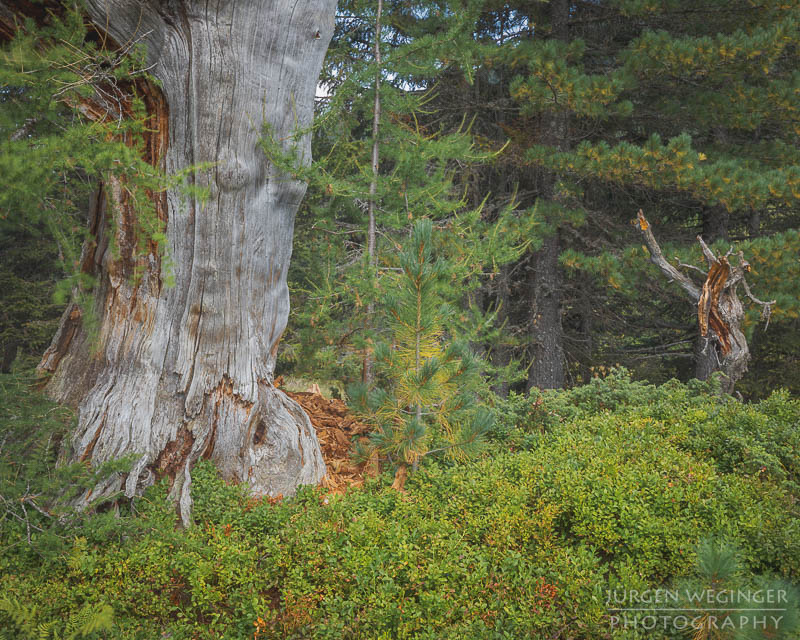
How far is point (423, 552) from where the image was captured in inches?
119

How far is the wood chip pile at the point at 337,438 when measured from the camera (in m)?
4.43

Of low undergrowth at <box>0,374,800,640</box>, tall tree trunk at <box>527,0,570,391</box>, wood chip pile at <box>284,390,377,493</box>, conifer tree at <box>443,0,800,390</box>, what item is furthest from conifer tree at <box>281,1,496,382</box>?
tall tree trunk at <box>527,0,570,391</box>

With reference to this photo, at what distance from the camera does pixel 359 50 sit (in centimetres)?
638

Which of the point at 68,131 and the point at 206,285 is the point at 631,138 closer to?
the point at 206,285

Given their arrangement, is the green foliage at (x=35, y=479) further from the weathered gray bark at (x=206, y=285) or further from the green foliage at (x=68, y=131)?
the green foliage at (x=68, y=131)

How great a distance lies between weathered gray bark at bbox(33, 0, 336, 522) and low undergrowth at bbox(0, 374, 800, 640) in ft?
1.10

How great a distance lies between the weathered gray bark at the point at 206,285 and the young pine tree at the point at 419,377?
80 centimetres

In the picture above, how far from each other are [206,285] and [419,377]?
1.80 meters

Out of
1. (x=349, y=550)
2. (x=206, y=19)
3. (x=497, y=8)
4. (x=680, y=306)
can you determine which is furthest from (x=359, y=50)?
(x=680, y=306)

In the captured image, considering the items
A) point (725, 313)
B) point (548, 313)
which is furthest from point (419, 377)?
point (548, 313)

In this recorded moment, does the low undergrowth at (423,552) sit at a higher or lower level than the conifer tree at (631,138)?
lower

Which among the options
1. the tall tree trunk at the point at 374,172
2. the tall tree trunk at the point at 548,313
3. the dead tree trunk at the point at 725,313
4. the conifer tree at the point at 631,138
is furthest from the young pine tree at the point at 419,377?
the tall tree trunk at the point at 548,313

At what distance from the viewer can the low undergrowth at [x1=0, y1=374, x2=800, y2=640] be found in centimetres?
267

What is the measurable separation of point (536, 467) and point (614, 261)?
4.69 metres
